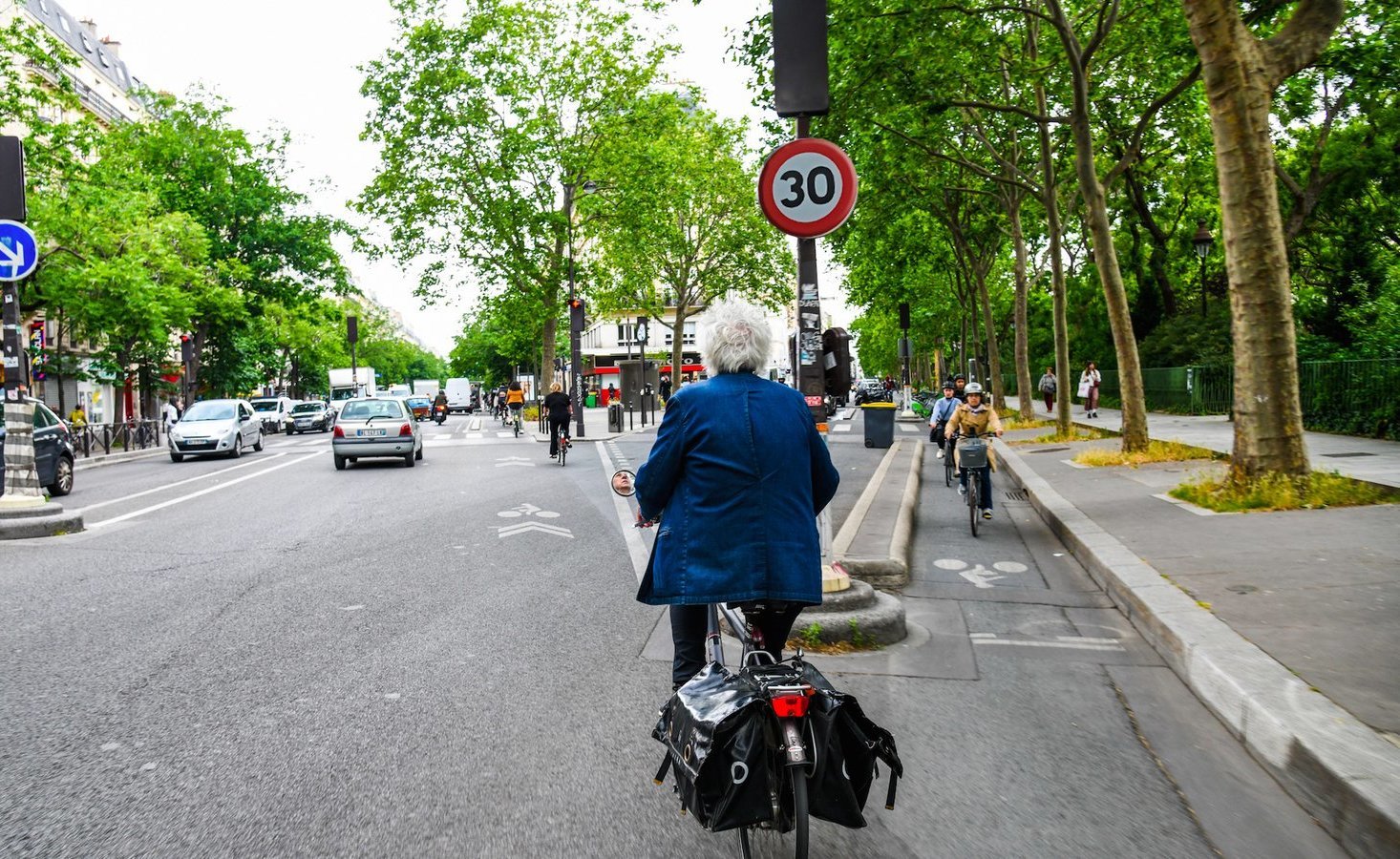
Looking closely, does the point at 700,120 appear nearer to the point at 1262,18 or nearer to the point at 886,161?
the point at 886,161

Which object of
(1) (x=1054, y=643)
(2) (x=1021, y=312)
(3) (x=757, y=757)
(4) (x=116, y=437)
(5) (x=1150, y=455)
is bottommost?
(1) (x=1054, y=643)

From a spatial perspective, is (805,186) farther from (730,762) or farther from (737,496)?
(730,762)

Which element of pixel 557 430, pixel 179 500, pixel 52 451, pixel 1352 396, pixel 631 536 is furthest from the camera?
pixel 557 430

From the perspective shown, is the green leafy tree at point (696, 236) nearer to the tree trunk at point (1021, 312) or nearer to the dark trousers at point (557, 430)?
the tree trunk at point (1021, 312)

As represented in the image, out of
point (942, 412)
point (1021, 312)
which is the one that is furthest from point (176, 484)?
point (1021, 312)

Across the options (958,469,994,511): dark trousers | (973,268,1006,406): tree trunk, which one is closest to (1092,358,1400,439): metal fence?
(958,469,994,511): dark trousers

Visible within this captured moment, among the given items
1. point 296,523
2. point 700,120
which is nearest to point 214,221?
point 700,120

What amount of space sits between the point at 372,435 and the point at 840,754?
19400 millimetres

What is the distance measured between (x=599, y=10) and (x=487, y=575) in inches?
1337

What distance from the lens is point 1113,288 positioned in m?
16.9

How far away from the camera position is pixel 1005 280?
57250 millimetres

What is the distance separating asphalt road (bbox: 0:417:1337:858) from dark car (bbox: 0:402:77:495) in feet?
26.0

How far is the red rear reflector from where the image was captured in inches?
112

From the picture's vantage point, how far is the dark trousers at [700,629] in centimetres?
333
